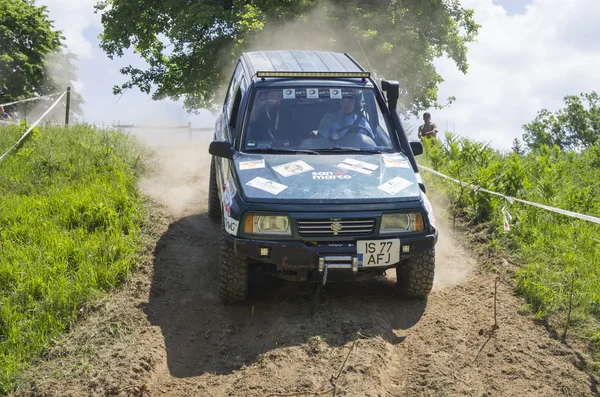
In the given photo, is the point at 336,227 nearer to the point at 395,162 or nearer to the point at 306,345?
the point at 306,345

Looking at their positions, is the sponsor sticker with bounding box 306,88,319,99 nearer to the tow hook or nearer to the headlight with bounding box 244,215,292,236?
the headlight with bounding box 244,215,292,236

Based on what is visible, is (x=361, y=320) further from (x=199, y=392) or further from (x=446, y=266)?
(x=446, y=266)

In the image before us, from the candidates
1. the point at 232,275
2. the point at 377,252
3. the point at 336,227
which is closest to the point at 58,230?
the point at 232,275

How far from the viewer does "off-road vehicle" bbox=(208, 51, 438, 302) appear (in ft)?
18.3

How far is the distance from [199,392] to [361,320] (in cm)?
162

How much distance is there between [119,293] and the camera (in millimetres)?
6543

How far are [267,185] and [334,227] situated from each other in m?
0.73

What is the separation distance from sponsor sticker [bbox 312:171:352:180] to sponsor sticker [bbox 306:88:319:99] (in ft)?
3.86

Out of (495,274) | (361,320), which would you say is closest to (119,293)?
(361,320)

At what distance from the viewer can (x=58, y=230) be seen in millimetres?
7543

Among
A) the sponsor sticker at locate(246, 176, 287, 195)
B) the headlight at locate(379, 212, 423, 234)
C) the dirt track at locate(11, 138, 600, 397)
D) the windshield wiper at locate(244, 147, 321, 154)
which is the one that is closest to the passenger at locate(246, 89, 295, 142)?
the windshield wiper at locate(244, 147, 321, 154)

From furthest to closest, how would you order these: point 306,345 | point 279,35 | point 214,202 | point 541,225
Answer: point 279,35
point 214,202
point 541,225
point 306,345

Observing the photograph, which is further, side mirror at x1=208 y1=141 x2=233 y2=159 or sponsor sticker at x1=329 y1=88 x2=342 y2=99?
sponsor sticker at x1=329 y1=88 x2=342 y2=99

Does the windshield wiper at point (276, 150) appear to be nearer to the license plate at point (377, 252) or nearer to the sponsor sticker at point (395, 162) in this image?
the sponsor sticker at point (395, 162)
